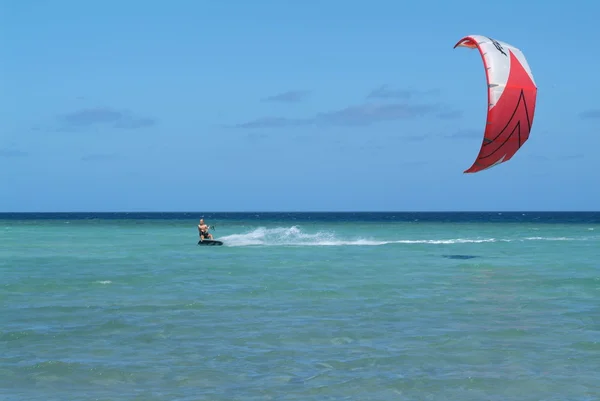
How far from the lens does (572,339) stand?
13.9 metres

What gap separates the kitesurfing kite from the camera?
70.4ft

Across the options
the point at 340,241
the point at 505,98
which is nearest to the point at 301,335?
the point at 505,98

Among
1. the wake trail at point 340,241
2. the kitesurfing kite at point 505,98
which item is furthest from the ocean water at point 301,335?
the wake trail at point 340,241

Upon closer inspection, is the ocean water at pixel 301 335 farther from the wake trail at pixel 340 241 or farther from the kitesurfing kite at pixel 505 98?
the wake trail at pixel 340 241

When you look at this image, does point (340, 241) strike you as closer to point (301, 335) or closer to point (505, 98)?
point (505, 98)

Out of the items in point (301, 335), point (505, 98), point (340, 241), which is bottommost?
point (301, 335)

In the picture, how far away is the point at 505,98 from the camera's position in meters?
21.5

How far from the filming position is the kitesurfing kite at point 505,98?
21469mm

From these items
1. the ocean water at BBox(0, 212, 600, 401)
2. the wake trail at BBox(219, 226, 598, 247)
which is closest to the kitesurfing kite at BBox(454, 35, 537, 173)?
the ocean water at BBox(0, 212, 600, 401)

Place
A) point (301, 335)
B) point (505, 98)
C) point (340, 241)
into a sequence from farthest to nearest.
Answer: point (340, 241) < point (505, 98) < point (301, 335)

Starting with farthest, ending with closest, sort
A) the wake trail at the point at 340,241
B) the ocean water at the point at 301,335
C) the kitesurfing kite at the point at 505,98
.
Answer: the wake trail at the point at 340,241
the kitesurfing kite at the point at 505,98
the ocean water at the point at 301,335

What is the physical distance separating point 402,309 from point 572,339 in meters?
4.61

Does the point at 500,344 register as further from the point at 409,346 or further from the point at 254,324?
the point at 254,324

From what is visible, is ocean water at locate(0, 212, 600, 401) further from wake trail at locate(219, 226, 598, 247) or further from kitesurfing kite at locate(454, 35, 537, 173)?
wake trail at locate(219, 226, 598, 247)
